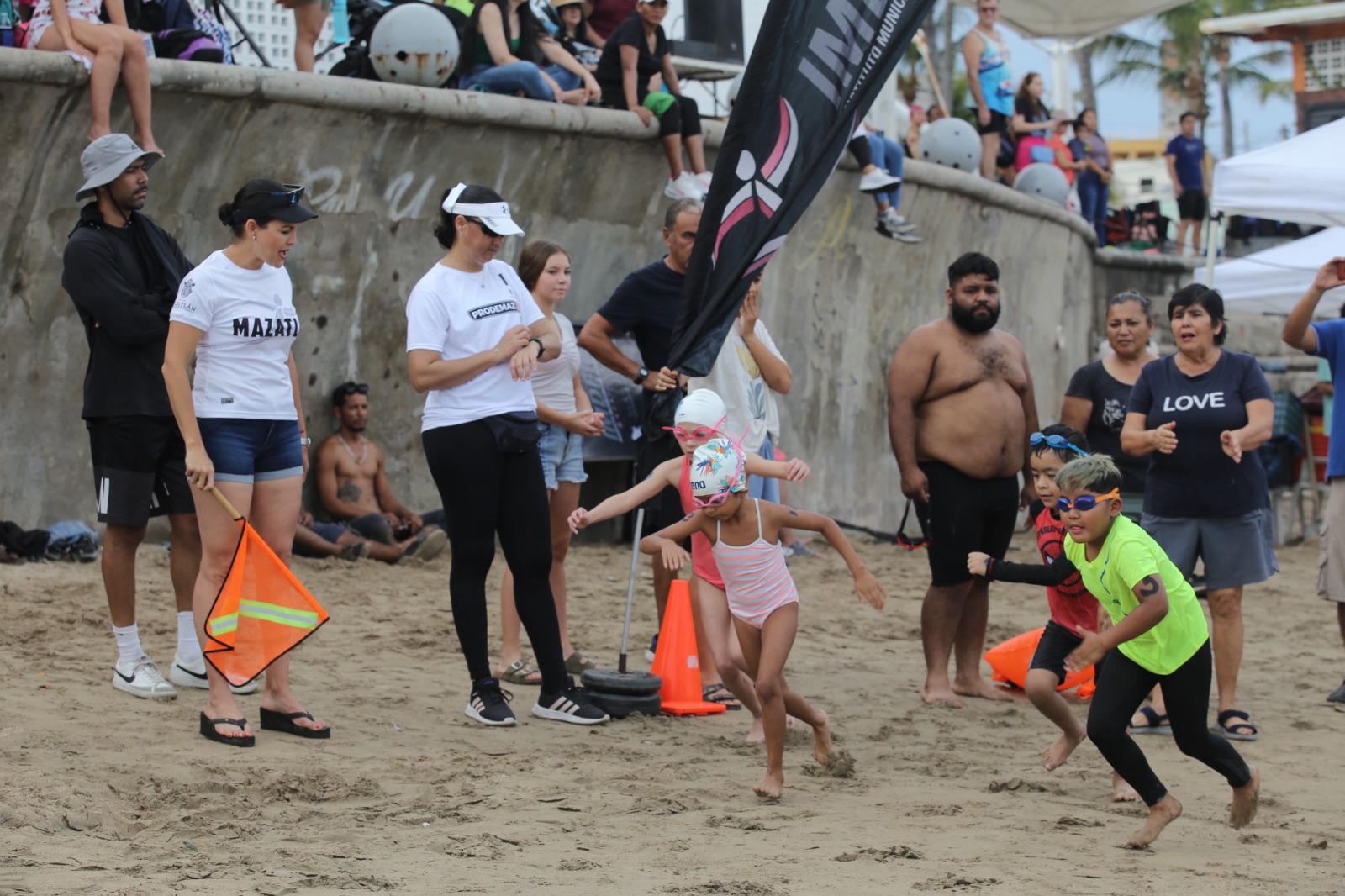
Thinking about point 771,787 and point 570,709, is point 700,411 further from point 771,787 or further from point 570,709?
point 570,709

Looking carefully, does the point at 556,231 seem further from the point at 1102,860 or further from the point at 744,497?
the point at 1102,860

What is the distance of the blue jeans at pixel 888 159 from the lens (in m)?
12.9

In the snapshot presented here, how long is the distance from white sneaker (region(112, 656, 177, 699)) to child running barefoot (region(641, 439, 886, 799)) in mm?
2018

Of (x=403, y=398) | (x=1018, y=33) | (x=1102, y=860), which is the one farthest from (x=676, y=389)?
(x=1018, y=33)

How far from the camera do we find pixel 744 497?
582 cm

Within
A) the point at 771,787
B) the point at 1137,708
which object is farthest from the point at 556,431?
the point at 1137,708

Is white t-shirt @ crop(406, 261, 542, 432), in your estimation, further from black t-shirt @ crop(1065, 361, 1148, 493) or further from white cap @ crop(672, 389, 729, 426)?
black t-shirt @ crop(1065, 361, 1148, 493)

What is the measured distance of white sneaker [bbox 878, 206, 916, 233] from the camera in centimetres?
1293

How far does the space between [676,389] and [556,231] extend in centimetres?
466

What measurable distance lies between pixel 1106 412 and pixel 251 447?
3.90m

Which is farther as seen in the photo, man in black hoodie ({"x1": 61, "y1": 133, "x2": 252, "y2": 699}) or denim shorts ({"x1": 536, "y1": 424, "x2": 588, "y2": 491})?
denim shorts ({"x1": 536, "y1": 424, "x2": 588, "y2": 491})

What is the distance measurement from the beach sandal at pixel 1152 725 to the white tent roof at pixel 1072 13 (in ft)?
55.2

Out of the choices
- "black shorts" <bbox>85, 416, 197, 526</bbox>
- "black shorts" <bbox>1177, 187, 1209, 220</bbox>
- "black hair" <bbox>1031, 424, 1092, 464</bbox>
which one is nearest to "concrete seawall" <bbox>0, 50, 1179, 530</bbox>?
"black shorts" <bbox>85, 416, 197, 526</bbox>

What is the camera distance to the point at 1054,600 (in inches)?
237
